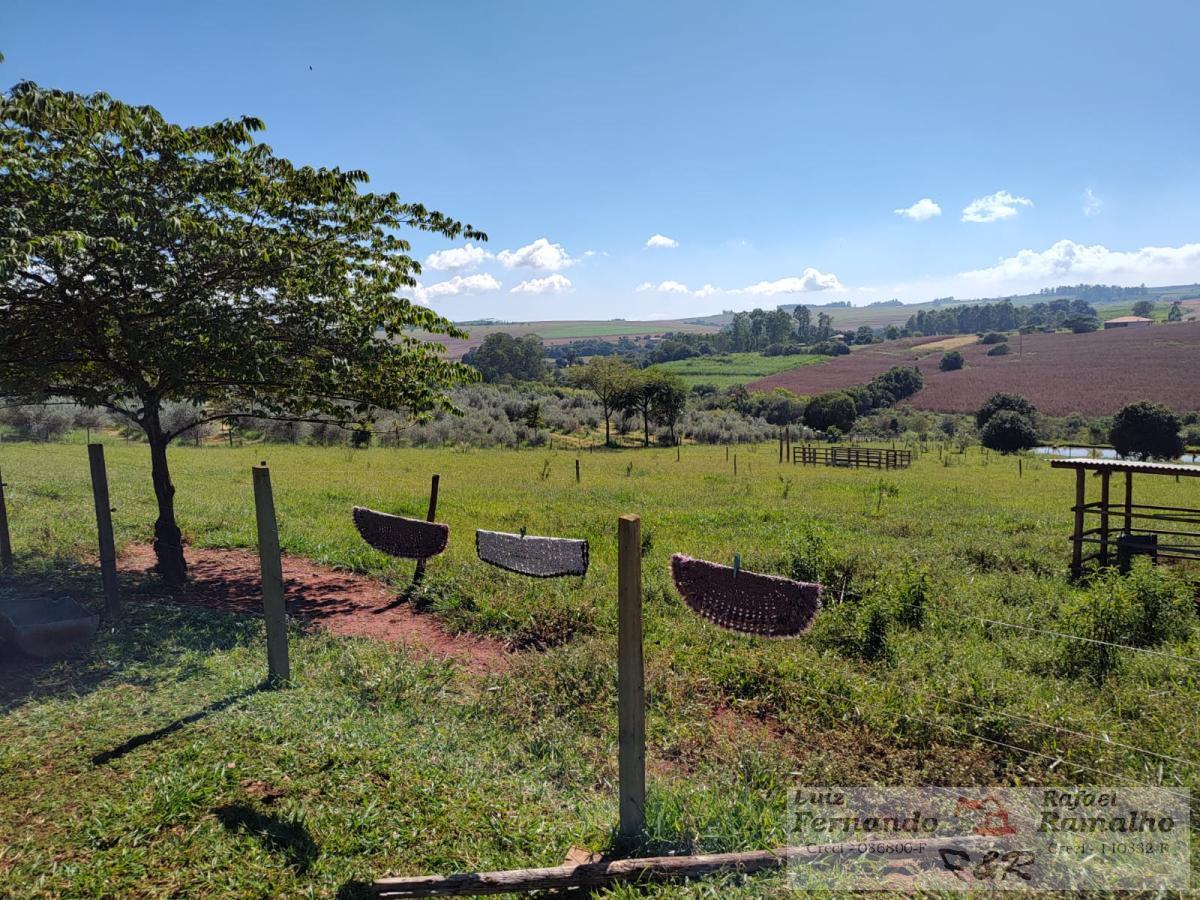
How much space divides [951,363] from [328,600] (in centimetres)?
10807

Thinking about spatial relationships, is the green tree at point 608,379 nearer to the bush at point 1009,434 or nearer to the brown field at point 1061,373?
the bush at point 1009,434

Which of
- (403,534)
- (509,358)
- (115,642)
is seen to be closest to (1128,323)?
(509,358)

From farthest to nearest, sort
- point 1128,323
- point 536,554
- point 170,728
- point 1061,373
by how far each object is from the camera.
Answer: point 1128,323
point 1061,373
point 536,554
point 170,728

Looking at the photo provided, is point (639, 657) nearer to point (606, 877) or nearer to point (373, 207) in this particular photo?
point (606, 877)

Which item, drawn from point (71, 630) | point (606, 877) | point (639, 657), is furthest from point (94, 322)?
point (606, 877)

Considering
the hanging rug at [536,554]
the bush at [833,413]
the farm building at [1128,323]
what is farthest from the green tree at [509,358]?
the hanging rug at [536,554]

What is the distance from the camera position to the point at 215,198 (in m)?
8.24

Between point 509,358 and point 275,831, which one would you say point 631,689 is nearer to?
point 275,831

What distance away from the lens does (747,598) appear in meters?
6.18

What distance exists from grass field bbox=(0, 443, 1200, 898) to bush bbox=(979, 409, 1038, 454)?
44.8 m

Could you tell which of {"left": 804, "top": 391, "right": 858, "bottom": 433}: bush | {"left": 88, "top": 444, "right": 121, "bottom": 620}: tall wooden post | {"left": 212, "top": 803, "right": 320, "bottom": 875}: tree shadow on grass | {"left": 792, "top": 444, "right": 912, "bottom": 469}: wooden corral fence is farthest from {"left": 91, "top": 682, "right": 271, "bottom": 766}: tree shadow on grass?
{"left": 804, "top": 391, "right": 858, "bottom": 433}: bush

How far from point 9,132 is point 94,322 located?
2.08 metres

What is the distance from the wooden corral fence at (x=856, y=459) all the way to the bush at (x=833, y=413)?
2731 cm

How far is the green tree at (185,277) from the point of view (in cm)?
706
